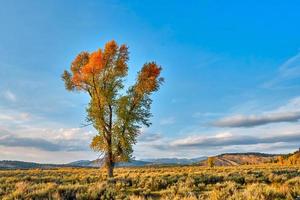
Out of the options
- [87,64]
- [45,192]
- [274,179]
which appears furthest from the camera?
[87,64]

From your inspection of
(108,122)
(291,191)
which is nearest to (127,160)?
(108,122)

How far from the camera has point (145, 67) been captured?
2980 centimetres

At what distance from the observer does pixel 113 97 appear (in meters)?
28.7

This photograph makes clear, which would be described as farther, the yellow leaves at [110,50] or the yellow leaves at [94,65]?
the yellow leaves at [110,50]

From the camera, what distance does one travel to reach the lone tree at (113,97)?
2850 centimetres

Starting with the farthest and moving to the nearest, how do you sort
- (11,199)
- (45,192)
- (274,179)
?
(274,179)
(45,192)
(11,199)

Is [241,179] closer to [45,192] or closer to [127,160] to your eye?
[127,160]

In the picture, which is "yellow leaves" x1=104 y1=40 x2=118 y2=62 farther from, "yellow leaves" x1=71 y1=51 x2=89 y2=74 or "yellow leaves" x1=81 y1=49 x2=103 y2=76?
"yellow leaves" x1=71 y1=51 x2=89 y2=74

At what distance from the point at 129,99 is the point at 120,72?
224 centimetres

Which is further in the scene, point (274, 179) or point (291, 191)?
point (274, 179)

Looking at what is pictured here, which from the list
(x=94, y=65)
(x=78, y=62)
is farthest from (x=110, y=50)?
(x=78, y=62)

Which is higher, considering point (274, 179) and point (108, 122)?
point (108, 122)

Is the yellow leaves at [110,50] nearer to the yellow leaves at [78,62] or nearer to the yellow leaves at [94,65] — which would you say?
the yellow leaves at [94,65]

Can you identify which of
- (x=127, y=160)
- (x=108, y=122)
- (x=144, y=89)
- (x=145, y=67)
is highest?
(x=145, y=67)
